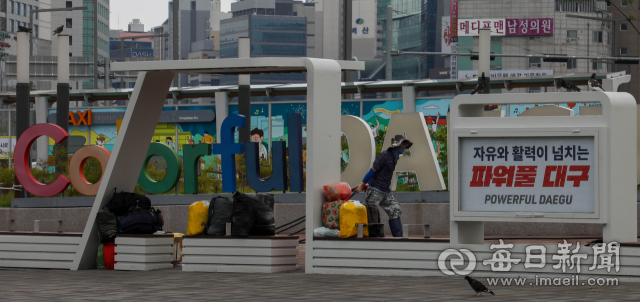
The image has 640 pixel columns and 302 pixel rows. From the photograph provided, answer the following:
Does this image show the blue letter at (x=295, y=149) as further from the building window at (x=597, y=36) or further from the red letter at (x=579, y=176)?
the building window at (x=597, y=36)

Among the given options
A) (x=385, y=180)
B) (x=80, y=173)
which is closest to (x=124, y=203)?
(x=385, y=180)

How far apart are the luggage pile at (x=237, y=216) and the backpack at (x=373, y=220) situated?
→ 4.29 ft

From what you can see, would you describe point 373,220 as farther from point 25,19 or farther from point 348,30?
point 25,19

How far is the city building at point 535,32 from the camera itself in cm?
10506

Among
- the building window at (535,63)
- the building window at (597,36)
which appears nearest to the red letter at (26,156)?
the building window at (597,36)

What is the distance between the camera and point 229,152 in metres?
13.6

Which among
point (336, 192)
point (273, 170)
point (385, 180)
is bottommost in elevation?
point (336, 192)

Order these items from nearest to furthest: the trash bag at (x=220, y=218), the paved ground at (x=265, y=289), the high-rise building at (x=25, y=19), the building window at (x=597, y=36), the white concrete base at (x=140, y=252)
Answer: the paved ground at (x=265, y=289) → the trash bag at (x=220, y=218) → the white concrete base at (x=140, y=252) → the building window at (x=597, y=36) → the high-rise building at (x=25, y=19)

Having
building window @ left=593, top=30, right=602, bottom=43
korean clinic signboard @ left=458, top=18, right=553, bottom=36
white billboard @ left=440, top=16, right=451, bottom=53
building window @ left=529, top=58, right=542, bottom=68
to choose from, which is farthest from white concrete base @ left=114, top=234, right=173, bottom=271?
white billboard @ left=440, top=16, right=451, bottom=53

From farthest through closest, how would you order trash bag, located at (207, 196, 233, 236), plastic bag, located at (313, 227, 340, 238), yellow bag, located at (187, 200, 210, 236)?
yellow bag, located at (187, 200, 210, 236) → trash bag, located at (207, 196, 233, 236) → plastic bag, located at (313, 227, 340, 238)

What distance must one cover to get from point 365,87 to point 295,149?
17.9 metres

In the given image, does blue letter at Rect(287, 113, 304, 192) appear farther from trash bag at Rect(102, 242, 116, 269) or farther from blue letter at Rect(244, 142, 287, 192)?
trash bag at Rect(102, 242, 116, 269)

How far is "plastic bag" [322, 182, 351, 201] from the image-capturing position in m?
12.0

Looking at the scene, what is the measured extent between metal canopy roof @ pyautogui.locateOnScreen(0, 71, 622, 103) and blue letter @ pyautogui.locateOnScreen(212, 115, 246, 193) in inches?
613
